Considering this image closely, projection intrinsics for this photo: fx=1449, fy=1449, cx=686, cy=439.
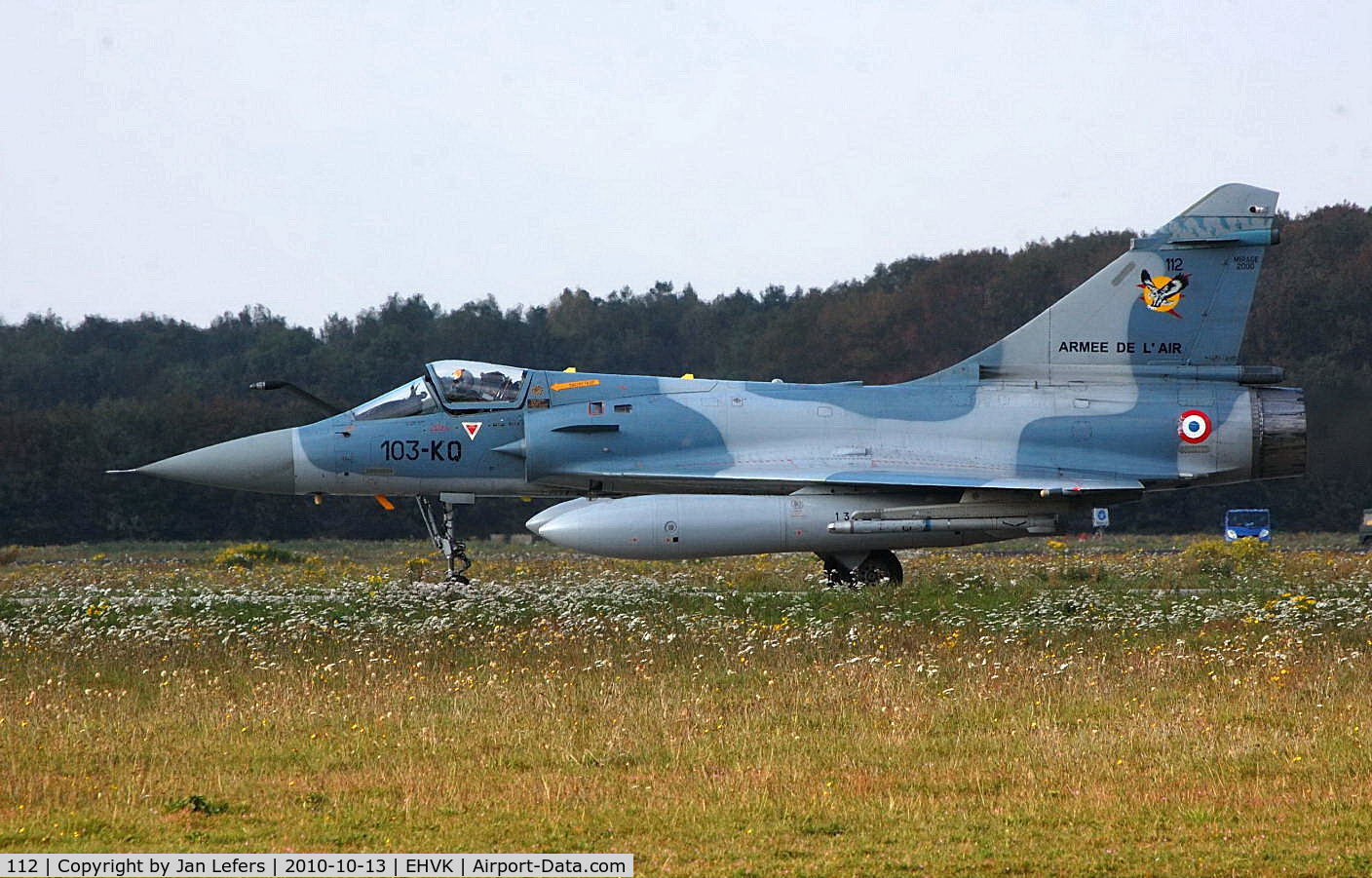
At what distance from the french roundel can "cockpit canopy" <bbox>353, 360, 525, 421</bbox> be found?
25.1ft

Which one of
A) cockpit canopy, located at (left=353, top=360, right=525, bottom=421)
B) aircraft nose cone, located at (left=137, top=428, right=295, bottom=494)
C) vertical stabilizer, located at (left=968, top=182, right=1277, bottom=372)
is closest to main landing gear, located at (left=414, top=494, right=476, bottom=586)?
cockpit canopy, located at (left=353, top=360, right=525, bottom=421)

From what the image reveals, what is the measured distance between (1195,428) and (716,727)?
9931 millimetres

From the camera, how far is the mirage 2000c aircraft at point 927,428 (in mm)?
16594

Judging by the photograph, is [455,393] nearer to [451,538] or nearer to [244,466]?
[451,538]

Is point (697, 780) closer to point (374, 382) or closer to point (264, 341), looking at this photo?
point (374, 382)

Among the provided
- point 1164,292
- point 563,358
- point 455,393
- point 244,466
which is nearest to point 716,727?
point 455,393

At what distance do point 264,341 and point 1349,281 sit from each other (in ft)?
139

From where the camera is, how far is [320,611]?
14727 mm

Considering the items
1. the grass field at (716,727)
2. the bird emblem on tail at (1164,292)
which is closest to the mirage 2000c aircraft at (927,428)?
the bird emblem on tail at (1164,292)

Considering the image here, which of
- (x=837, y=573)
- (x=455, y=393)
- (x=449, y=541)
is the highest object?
(x=455, y=393)

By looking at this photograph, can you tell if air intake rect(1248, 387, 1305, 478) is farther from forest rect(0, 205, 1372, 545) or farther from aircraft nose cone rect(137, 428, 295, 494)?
aircraft nose cone rect(137, 428, 295, 494)

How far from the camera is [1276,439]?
16.6m

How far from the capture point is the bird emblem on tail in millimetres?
16906

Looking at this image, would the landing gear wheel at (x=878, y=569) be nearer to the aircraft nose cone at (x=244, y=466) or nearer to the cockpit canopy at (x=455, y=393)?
the cockpit canopy at (x=455, y=393)
